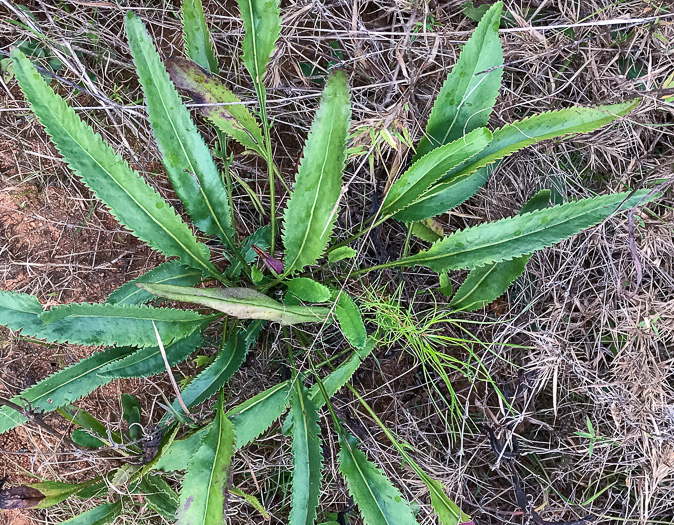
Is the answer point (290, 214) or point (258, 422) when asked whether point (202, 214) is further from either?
point (258, 422)

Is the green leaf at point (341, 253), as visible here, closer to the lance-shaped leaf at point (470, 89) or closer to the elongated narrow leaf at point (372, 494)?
the lance-shaped leaf at point (470, 89)

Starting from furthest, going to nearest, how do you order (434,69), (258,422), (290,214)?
1. (434,69)
2. (258,422)
3. (290,214)

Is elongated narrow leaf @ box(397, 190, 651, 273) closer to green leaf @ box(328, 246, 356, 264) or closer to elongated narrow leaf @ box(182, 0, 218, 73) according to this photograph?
green leaf @ box(328, 246, 356, 264)

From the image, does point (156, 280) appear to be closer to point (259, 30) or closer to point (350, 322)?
point (350, 322)

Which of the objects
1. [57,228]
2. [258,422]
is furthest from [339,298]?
[57,228]

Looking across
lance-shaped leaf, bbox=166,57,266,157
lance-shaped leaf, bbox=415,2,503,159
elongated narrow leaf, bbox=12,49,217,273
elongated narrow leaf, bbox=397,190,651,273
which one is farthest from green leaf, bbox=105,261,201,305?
lance-shaped leaf, bbox=415,2,503,159

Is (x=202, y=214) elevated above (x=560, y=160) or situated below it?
above

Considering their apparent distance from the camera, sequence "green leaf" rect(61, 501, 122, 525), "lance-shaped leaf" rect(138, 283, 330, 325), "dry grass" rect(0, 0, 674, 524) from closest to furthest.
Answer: "lance-shaped leaf" rect(138, 283, 330, 325) → "green leaf" rect(61, 501, 122, 525) → "dry grass" rect(0, 0, 674, 524)
